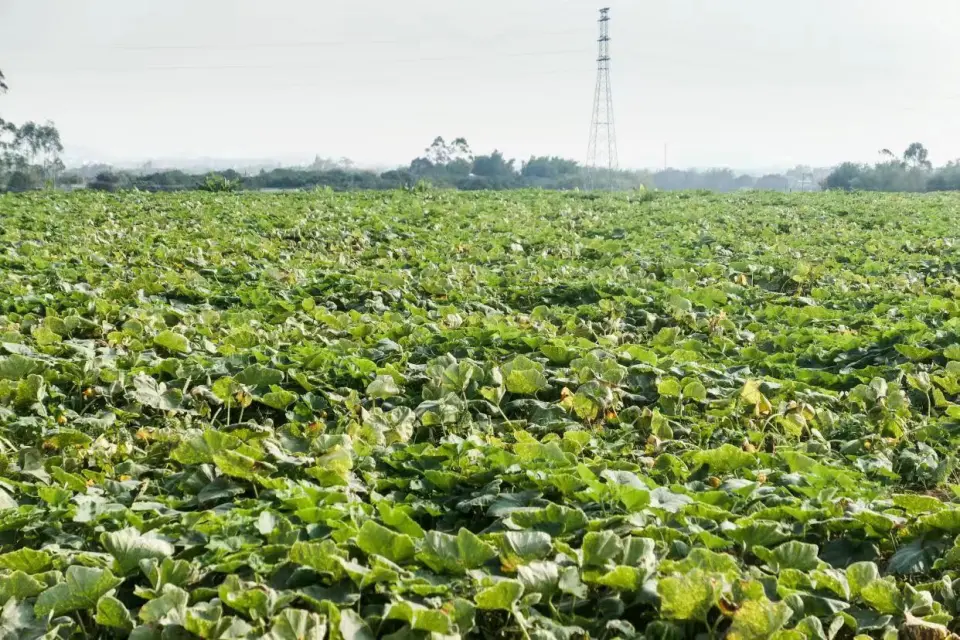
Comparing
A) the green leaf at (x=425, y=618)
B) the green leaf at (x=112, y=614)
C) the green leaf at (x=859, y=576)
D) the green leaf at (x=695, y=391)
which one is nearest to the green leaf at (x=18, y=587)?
the green leaf at (x=112, y=614)

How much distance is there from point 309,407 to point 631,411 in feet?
4.18

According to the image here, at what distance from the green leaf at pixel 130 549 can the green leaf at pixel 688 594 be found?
112 cm

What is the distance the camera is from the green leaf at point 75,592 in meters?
1.72

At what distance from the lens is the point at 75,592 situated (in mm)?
1734

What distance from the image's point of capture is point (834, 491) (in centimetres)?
238

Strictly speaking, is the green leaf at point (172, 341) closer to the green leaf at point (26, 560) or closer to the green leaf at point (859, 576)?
the green leaf at point (26, 560)

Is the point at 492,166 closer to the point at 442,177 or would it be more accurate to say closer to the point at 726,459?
the point at 442,177

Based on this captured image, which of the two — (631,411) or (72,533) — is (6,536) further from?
(631,411)

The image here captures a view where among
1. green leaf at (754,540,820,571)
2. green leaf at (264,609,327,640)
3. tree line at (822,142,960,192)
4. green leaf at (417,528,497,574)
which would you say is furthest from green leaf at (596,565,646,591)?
tree line at (822,142,960,192)

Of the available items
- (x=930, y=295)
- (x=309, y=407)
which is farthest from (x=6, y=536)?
(x=930, y=295)

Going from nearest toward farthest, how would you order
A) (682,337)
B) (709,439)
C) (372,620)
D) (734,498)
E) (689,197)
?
(372,620) < (734,498) < (709,439) < (682,337) < (689,197)

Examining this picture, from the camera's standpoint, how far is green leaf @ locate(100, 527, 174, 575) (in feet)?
6.23

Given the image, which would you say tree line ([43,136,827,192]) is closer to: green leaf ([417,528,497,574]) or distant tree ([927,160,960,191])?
distant tree ([927,160,960,191])

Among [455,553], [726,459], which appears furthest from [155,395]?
[726,459]
